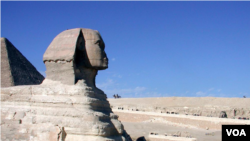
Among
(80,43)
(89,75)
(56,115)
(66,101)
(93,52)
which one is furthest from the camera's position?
(89,75)

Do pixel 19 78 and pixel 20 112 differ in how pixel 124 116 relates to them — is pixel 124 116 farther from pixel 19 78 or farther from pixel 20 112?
pixel 20 112

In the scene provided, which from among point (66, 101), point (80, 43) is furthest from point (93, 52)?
point (66, 101)

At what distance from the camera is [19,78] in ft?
59.1

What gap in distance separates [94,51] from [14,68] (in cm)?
999

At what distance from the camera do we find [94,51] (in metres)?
9.98

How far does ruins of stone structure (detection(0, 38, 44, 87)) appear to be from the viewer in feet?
56.8

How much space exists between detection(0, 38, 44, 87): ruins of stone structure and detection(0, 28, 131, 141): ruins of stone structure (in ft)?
26.0

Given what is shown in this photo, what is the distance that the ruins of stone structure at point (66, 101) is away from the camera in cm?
846

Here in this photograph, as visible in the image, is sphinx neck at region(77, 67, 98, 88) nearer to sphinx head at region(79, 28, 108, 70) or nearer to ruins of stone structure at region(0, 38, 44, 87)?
sphinx head at region(79, 28, 108, 70)

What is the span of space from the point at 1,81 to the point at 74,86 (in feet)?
31.9

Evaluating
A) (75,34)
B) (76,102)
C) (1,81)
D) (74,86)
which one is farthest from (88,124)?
(1,81)

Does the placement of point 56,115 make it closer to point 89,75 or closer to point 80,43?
point 89,75

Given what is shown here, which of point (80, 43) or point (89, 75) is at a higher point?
point (80, 43)

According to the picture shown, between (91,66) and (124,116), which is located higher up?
A: (91,66)
